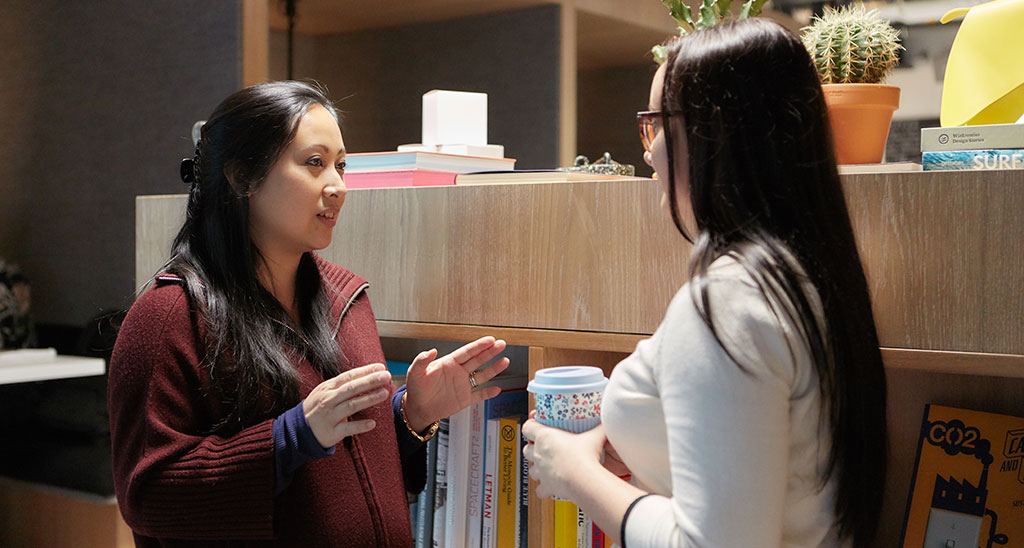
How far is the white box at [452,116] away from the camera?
1825 mm

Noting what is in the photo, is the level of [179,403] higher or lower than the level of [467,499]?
higher

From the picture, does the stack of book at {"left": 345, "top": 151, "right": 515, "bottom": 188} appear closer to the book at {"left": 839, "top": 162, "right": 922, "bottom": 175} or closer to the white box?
the white box

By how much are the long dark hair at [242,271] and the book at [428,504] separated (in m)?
0.33

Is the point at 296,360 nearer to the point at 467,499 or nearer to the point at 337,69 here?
the point at 467,499

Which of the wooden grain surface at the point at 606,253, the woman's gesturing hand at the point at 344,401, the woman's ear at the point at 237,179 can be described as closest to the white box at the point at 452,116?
the wooden grain surface at the point at 606,253

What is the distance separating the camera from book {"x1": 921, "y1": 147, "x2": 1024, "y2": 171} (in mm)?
1134

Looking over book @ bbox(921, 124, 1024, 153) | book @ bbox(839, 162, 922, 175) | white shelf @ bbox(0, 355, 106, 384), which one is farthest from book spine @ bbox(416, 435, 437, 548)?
white shelf @ bbox(0, 355, 106, 384)

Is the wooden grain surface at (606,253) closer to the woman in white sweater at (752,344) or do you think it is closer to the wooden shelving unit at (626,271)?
the wooden shelving unit at (626,271)

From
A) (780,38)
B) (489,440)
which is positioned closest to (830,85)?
(780,38)

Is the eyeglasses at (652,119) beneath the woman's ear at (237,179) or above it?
above

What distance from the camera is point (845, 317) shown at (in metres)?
0.91

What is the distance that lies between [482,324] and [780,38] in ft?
2.67

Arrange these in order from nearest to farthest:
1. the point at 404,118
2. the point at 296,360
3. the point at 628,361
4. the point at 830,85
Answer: the point at 628,361 < the point at 830,85 < the point at 296,360 < the point at 404,118

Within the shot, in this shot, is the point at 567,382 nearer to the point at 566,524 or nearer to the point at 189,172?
the point at 566,524
